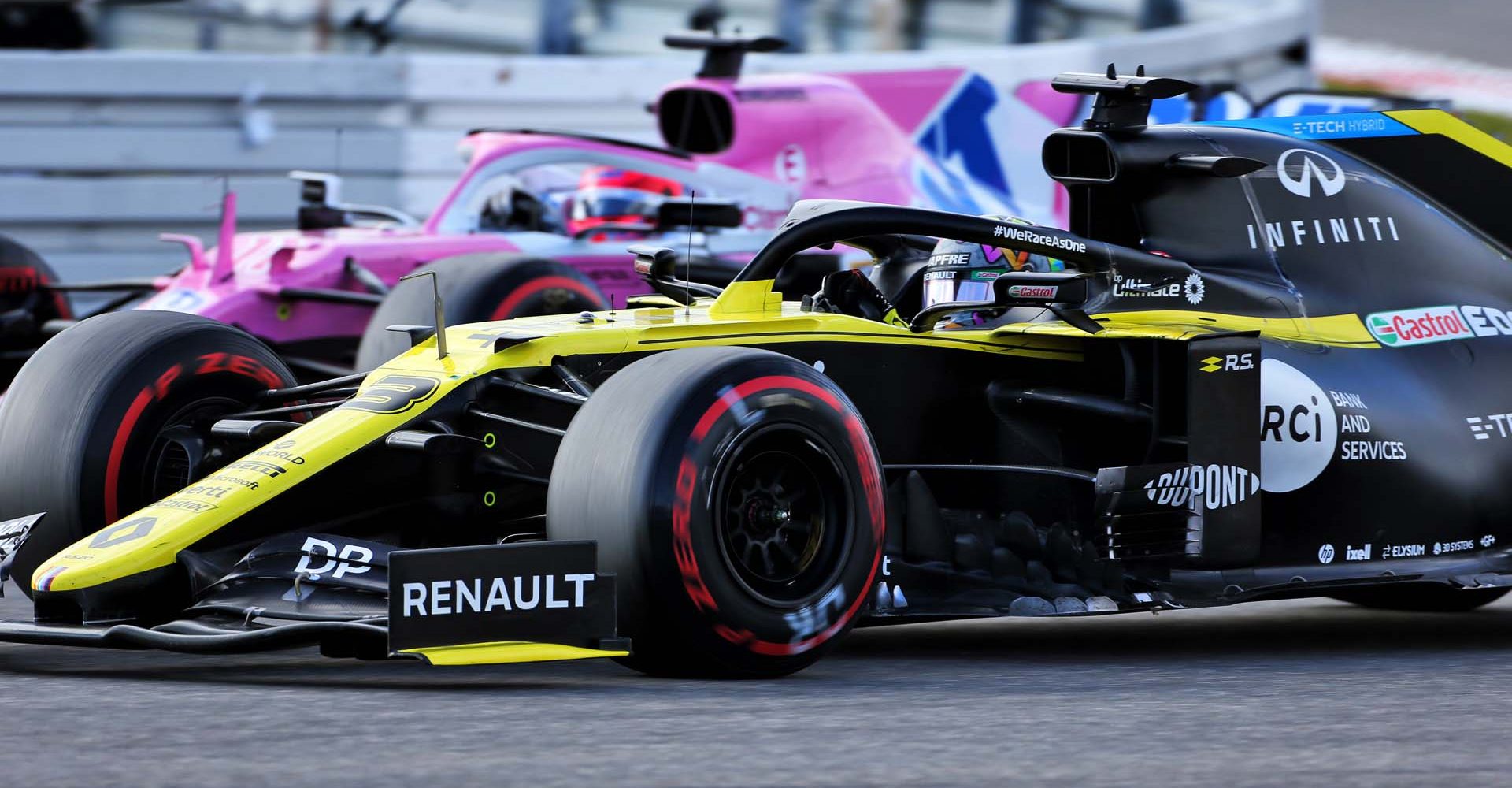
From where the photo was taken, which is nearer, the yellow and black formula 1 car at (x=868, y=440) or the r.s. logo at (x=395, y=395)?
the yellow and black formula 1 car at (x=868, y=440)

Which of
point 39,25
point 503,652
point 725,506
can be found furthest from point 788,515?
point 39,25

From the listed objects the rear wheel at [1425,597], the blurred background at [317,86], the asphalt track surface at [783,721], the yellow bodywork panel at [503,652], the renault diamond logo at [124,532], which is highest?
the blurred background at [317,86]

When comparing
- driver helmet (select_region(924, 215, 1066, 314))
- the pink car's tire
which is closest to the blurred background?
the pink car's tire

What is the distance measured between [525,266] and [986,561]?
3.69m

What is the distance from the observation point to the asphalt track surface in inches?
161

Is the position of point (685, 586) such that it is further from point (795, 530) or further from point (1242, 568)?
point (1242, 568)

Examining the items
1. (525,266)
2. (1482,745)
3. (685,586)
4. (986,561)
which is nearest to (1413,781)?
(1482,745)

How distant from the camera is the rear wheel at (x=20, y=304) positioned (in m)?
11.8

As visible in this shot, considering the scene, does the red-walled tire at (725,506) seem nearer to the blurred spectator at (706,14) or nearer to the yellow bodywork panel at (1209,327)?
the yellow bodywork panel at (1209,327)

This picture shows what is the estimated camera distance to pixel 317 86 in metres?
15.4

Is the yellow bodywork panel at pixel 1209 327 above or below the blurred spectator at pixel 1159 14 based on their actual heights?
below

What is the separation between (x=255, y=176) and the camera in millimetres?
15203

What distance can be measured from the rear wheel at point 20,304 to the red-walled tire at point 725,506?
288 inches

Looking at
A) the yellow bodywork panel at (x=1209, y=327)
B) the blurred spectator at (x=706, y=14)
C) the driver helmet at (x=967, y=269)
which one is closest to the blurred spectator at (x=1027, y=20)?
the blurred spectator at (x=706, y=14)
